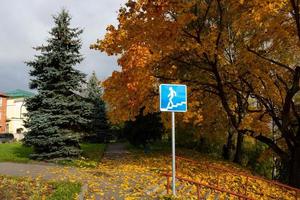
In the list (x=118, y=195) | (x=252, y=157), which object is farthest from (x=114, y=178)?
(x=252, y=157)

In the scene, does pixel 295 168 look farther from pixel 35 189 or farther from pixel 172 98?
pixel 35 189

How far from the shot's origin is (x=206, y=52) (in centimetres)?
1948

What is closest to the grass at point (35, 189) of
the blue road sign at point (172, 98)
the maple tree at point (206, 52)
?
the blue road sign at point (172, 98)

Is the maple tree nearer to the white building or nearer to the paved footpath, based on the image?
the paved footpath

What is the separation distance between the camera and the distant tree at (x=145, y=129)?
32250 millimetres

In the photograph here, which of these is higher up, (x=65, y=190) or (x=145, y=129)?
(x=145, y=129)

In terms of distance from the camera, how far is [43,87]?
2377 cm

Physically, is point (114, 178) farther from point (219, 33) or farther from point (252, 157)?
point (252, 157)

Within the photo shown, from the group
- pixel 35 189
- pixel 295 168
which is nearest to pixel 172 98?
pixel 35 189

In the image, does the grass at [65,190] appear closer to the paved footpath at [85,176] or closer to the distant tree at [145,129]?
the paved footpath at [85,176]

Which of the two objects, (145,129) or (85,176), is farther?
(145,129)

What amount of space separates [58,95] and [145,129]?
1002cm

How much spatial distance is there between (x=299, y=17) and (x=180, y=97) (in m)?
8.97

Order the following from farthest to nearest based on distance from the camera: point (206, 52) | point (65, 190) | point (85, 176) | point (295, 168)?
point (295, 168) < point (206, 52) < point (85, 176) < point (65, 190)
